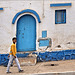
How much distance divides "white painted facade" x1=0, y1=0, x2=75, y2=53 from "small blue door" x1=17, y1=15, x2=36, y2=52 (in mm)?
317

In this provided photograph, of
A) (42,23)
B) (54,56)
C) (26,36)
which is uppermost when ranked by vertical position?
(42,23)

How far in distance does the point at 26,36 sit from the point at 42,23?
1329 mm

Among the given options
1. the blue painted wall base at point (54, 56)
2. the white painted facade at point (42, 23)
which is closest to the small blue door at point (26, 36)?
the white painted facade at point (42, 23)

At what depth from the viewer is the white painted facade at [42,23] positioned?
10.7 m

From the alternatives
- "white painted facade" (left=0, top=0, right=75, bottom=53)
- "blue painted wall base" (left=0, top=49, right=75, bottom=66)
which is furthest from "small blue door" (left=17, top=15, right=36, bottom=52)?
"blue painted wall base" (left=0, top=49, right=75, bottom=66)

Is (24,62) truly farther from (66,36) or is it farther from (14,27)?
(66,36)

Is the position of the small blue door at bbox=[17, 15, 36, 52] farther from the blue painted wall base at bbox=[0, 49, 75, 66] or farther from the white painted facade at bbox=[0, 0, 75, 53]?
the blue painted wall base at bbox=[0, 49, 75, 66]

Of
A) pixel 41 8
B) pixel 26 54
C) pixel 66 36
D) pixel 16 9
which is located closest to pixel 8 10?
pixel 16 9

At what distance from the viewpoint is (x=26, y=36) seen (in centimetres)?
1094

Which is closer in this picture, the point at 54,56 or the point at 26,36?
the point at 54,56

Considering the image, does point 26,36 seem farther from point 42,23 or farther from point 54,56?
point 54,56

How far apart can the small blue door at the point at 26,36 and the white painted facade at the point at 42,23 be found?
317mm

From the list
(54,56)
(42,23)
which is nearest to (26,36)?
(42,23)

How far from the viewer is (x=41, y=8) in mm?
10812
